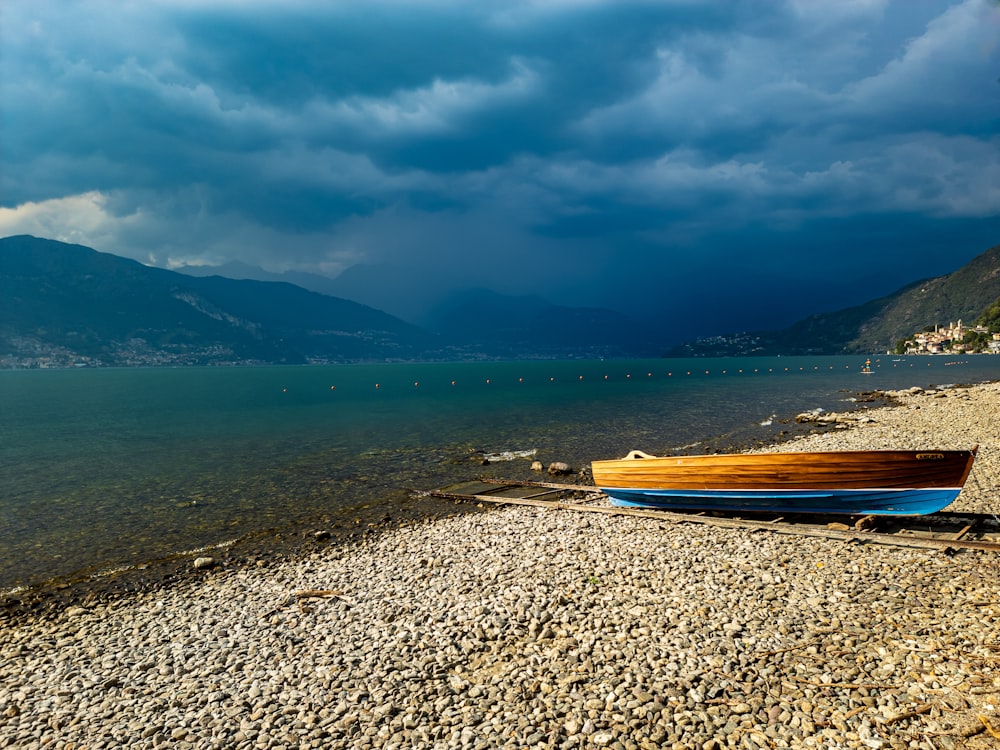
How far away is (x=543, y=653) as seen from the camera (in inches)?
341

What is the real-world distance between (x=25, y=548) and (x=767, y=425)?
43184 millimetres

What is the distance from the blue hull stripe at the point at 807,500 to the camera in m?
13.9

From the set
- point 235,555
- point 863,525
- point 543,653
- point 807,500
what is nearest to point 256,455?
point 235,555

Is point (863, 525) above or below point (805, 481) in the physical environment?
below

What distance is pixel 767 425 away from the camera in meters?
41.3

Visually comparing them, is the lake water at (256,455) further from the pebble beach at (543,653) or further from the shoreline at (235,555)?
the pebble beach at (543,653)

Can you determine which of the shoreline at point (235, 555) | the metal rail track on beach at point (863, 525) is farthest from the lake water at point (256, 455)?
the metal rail track on beach at point (863, 525)

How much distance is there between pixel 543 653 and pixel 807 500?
10107 mm

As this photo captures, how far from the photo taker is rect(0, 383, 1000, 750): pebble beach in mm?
6840

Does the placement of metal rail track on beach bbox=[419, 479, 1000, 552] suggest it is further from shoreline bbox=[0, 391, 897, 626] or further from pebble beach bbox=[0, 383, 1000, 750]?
shoreline bbox=[0, 391, 897, 626]

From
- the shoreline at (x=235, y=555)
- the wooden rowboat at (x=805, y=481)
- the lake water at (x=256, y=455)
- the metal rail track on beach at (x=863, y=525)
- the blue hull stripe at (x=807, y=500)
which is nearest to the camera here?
the metal rail track on beach at (x=863, y=525)

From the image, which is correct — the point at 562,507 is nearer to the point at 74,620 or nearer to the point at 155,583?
the point at 155,583

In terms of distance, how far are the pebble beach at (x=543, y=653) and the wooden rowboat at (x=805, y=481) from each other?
169cm

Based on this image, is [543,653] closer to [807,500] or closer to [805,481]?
[805,481]
